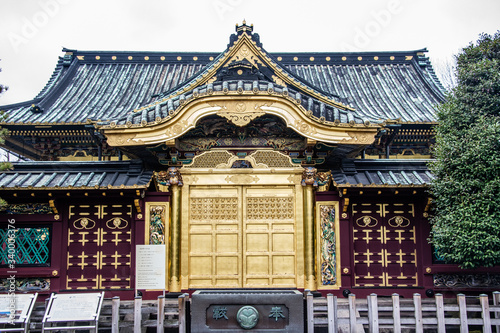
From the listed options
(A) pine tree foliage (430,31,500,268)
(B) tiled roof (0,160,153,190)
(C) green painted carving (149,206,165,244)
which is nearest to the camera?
(A) pine tree foliage (430,31,500,268)

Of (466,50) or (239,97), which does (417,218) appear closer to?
(466,50)

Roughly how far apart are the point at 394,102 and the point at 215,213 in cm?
957

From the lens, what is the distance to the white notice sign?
1030 cm

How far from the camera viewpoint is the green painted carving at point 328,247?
11.4m

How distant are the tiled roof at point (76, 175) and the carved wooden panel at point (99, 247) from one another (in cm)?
81

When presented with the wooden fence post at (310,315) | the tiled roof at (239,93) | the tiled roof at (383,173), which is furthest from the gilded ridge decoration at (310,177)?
the wooden fence post at (310,315)

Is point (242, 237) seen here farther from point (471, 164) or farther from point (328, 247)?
point (471, 164)

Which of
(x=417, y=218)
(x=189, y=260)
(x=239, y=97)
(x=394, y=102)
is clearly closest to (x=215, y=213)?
(x=189, y=260)

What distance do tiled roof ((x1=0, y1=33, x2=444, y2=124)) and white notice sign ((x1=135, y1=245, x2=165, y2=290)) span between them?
6024mm

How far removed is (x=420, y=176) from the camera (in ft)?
37.4

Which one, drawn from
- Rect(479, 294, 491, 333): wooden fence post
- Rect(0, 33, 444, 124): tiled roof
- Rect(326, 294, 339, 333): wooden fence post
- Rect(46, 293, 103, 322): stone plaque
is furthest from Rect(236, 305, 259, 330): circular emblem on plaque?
Rect(0, 33, 444, 124): tiled roof

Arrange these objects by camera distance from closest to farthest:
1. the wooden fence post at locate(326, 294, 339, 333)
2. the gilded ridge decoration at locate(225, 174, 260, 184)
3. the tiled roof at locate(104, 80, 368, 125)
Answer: the wooden fence post at locate(326, 294, 339, 333) → the tiled roof at locate(104, 80, 368, 125) → the gilded ridge decoration at locate(225, 174, 260, 184)

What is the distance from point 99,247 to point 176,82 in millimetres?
9950

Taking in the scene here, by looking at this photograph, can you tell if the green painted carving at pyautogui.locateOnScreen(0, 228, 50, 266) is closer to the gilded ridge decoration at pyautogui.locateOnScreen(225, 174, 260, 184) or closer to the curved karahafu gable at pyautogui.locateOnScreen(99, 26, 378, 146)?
the curved karahafu gable at pyautogui.locateOnScreen(99, 26, 378, 146)
